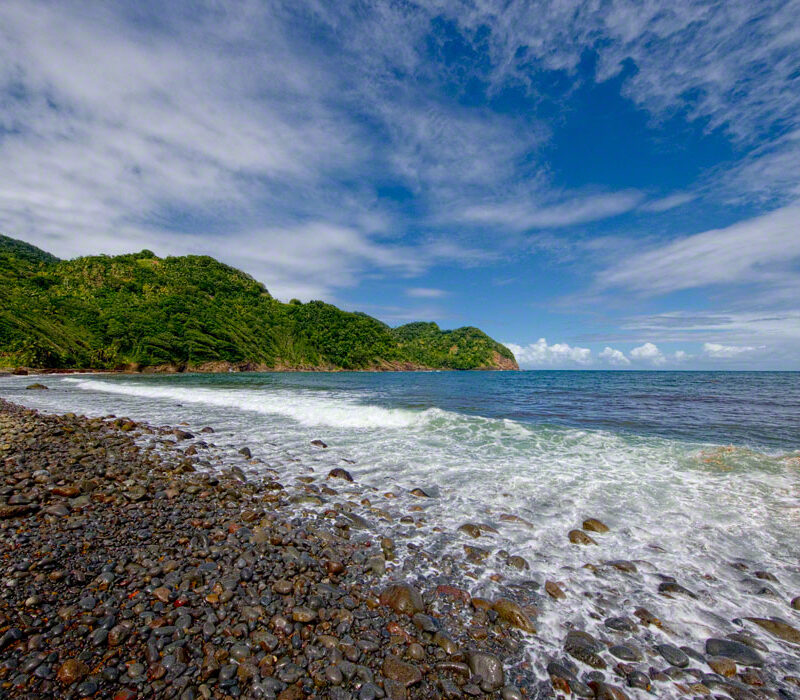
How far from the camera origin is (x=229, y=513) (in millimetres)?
6293

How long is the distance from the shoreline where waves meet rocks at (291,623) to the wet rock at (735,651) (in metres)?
0.02

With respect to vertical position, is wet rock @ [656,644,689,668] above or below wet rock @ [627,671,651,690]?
below

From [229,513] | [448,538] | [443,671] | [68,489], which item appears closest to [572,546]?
[448,538]

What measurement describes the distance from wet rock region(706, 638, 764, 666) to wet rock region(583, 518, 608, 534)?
2558 mm

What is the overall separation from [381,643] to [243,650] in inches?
53.8

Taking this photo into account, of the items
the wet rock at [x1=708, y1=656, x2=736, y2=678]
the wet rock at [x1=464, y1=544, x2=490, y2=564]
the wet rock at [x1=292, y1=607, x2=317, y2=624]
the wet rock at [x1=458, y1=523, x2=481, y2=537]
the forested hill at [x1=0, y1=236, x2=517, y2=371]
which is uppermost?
the forested hill at [x1=0, y1=236, x2=517, y2=371]

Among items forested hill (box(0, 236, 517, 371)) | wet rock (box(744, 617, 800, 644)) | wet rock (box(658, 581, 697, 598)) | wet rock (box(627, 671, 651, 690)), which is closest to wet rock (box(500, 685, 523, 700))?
wet rock (box(627, 671, 651, 690))

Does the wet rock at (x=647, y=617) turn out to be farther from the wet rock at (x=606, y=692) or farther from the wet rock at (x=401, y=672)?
the wet rock at (x=401, y=672)

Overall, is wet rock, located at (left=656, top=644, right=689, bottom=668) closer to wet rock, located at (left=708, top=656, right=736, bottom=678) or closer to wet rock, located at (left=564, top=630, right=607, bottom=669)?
wet rock, located at (left=708, top=656, right=736, bottom=678)

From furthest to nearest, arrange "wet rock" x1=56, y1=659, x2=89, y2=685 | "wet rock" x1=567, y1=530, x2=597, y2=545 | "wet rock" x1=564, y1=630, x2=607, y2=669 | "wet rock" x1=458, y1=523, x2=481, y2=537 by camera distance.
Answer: "wet rock" x1=458, y1=523, x2=481, y2=537 < "wet rock" x1=567, y1=530, x2=597, y2=545 < "wet rock" x1=564, y1=630, x2=607, y2=669 < "wet rock" x1=56, y1=659, x2=89, y2=685

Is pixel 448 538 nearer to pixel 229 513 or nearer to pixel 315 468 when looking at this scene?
pixel 229 513

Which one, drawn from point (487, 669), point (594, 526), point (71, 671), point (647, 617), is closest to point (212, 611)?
point (71, 671)

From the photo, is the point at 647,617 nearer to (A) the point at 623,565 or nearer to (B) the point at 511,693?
(A) the point at 623,565

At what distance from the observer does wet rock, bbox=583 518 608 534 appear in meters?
6.38
